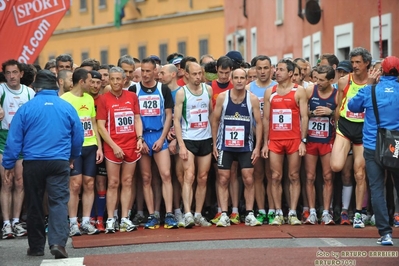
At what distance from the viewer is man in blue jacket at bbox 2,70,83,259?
13.9m

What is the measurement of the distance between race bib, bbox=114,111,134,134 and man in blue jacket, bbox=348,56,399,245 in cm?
338

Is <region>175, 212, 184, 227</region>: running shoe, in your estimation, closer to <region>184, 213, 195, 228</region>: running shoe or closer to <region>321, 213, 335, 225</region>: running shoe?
<region>184, 213, 195, 228</region>: running shoe

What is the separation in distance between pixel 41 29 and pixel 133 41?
4082cm

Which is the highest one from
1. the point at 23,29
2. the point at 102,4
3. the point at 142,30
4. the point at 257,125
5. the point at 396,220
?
the point at 102,4

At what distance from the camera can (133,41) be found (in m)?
59.4

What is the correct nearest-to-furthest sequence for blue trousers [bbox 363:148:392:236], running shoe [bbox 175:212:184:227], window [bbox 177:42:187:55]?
1. blue trousers [bbox 363:148:392:236]
2. running shoe [bbox 175:212:184:227]
3. window [bbox 177:42:187:55]

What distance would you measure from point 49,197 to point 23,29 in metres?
5.12

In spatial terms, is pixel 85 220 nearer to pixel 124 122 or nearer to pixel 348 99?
pixel 124 122

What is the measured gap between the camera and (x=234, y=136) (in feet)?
55.0

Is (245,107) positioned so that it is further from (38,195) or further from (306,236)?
(38,195)

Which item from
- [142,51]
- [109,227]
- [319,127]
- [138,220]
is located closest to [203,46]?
[142,51]

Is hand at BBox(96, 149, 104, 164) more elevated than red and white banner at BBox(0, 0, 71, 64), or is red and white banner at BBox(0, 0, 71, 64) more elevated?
red and white banner at BBox(0, 0, 71, 64)

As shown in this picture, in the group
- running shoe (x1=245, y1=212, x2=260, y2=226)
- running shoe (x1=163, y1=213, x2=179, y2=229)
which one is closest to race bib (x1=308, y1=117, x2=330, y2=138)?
running shoe (x1=245, y1=212, x2=260, y2=226)

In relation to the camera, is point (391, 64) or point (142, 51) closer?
point (391, 64)
